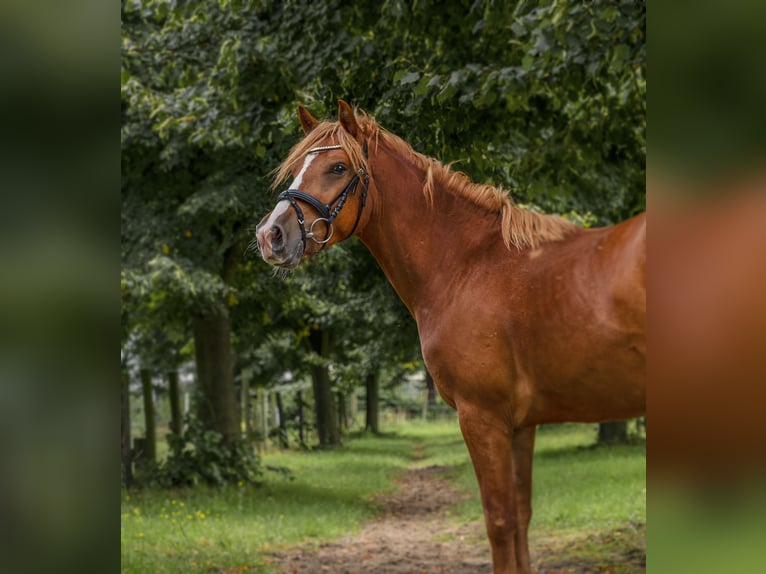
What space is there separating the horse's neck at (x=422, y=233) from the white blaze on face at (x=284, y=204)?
0.42 metres

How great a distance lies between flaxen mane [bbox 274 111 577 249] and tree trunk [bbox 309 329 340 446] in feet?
47.2

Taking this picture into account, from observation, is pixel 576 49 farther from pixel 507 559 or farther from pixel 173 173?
pixel 173 173

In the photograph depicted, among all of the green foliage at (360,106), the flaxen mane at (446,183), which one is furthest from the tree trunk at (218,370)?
the flaxen mane at (446,183)

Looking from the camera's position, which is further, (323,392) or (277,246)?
(323,392)

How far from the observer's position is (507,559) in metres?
3.18

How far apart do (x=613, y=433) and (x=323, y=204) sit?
1339cm

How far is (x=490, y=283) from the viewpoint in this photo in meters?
3.07

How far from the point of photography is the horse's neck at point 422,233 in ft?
10.5

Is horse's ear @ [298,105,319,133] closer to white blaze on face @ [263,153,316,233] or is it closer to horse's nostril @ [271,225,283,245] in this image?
white blaze on face @ [263,153,316,233]

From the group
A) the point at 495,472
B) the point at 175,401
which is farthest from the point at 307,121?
the point at 175,401

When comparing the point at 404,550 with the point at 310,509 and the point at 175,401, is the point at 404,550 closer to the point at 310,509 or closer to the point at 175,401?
the point at 310,509

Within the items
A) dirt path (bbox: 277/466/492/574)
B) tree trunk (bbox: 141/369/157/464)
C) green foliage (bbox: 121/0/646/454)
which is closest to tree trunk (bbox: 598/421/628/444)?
dirt path (bbox: 277/466/492/574)

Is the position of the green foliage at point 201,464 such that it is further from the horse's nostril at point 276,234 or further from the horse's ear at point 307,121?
the horse's nostril at point 276,234
